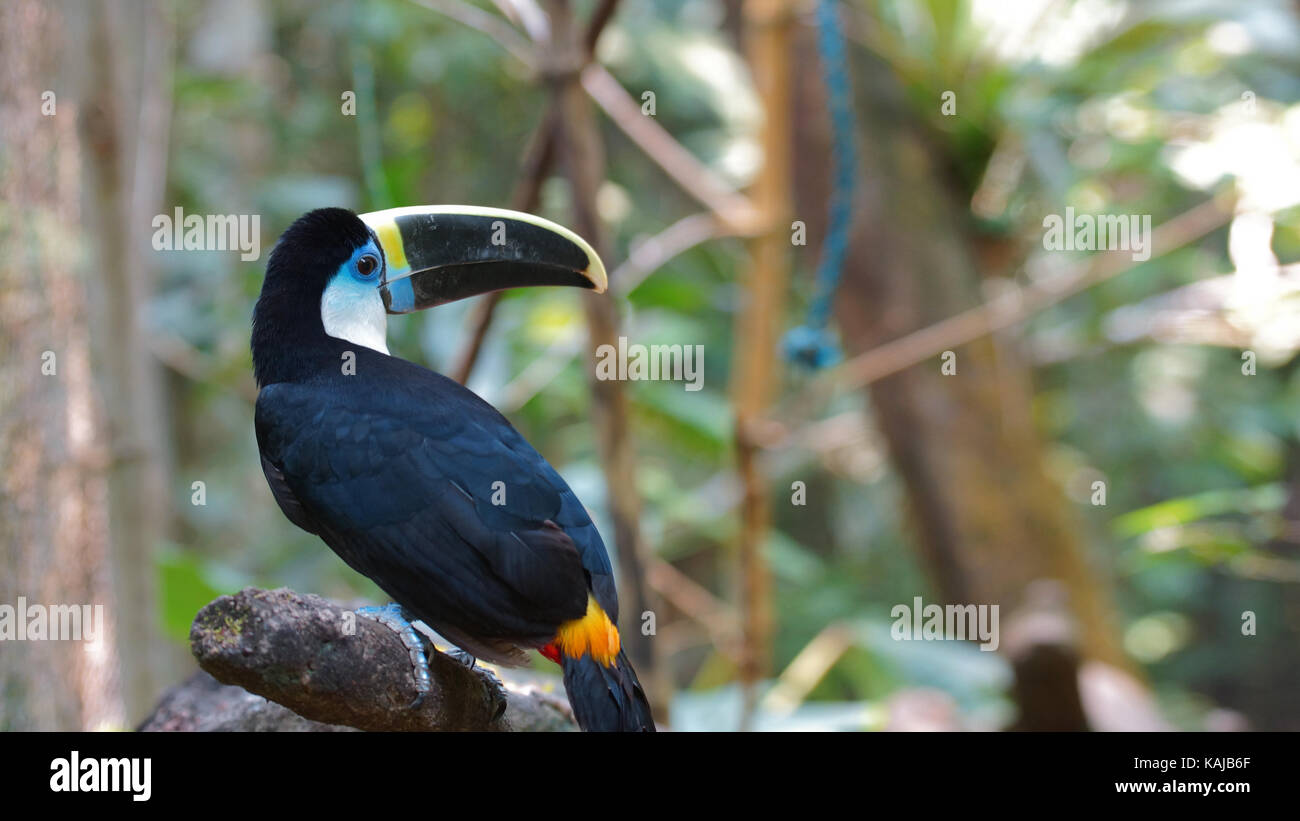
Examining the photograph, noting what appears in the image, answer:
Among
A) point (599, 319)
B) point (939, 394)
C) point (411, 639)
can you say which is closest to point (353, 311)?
point (411, 639)

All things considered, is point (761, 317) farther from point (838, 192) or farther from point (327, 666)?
point (327, 666)

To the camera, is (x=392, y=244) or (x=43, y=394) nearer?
(x=392, y=244)

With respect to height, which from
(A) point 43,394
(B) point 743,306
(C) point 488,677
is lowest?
(C) point 488,677

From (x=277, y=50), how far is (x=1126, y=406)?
3.91 metres

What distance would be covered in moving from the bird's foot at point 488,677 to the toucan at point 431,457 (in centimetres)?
9

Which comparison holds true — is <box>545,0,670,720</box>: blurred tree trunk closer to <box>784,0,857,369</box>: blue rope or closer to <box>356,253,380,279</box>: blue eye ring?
<box>784,0,857,369</box>: blue rope

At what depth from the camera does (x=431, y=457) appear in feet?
2.93

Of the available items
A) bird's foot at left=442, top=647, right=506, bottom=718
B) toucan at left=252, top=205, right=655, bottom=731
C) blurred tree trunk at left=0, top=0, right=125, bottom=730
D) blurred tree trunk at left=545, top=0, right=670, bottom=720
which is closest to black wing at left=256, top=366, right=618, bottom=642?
toucan at left=252, top=205, right=655, bottom=731

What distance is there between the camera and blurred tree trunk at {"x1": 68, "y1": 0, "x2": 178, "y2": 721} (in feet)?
6.03

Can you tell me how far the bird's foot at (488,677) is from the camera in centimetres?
99

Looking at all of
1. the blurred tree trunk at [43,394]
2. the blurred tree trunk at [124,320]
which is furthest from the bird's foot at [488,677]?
the blurred tree trunk at [124,320]

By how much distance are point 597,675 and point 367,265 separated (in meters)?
0.37

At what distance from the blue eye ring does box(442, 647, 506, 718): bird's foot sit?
1.04 feet
